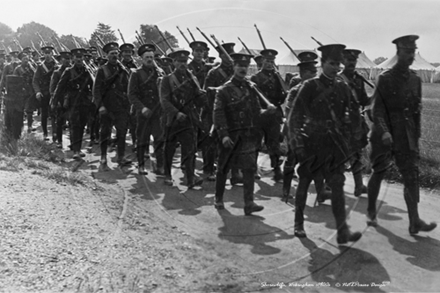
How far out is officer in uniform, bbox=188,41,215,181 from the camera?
7805 mm

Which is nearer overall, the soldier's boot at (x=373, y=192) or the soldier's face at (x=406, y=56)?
the soldier's face at (x=406, y=56)

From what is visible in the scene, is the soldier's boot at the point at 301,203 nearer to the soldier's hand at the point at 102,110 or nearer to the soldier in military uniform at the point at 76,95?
the soldier's hand at the point at 102,110

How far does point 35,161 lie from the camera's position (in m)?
8.13

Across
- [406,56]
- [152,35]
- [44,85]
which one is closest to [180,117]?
[406,56]

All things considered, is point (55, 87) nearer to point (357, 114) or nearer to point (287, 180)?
point (287, 180)

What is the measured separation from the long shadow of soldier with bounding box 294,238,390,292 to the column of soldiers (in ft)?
0.78

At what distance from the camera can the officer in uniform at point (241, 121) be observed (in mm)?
5613

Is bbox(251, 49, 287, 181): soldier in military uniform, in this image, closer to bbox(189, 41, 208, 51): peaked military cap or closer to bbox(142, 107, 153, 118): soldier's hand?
bbox(189, 41, 208, 51): peaked military cap

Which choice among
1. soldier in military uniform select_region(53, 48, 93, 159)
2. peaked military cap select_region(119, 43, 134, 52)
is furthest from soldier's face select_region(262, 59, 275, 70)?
soldier in military uniform select_region(53, 48, 93, 159)

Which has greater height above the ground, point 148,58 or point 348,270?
point 148,58

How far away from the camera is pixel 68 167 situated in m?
8.45

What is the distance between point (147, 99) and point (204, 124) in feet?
4.10

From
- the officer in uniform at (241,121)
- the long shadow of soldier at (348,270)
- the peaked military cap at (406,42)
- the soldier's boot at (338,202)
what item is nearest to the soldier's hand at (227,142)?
the officer in uniform at (241,121)

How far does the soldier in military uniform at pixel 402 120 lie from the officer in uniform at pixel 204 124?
10.7 feet
